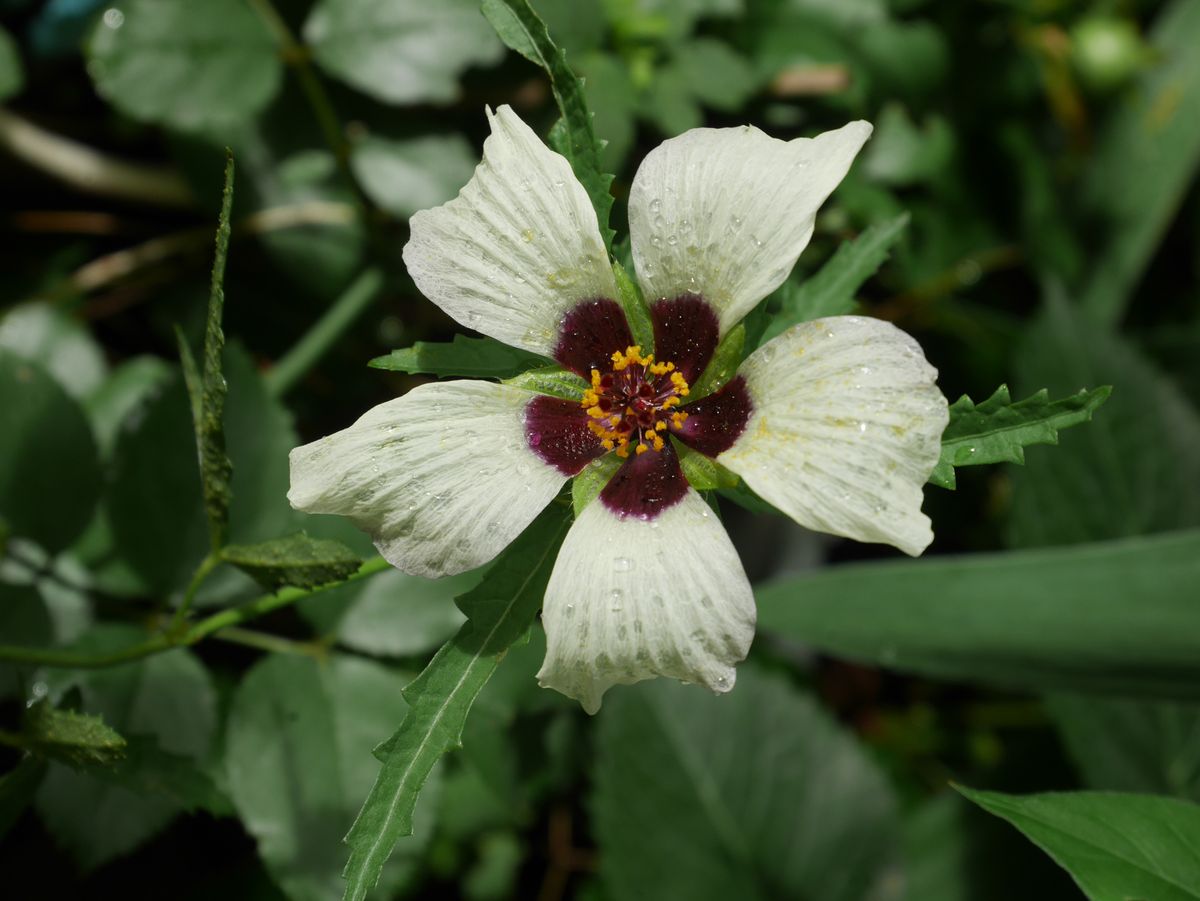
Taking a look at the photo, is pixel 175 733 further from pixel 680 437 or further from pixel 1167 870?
pixel 1167 870

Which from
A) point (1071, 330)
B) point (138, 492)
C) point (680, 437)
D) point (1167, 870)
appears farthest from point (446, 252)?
point (1071, 330)

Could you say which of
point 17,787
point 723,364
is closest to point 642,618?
point 723,364

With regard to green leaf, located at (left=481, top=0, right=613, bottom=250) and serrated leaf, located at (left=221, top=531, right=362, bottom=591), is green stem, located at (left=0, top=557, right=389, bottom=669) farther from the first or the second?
green leaf, located at (left=481, top=0, right=613, bottom=250)

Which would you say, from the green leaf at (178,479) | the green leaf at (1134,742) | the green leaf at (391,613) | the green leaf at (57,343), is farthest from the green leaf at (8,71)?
the green leaf at (1134,742)

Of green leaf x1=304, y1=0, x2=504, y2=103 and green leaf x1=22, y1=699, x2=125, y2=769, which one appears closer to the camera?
green leaf x1=22, y1=699, x2=125, y2=769

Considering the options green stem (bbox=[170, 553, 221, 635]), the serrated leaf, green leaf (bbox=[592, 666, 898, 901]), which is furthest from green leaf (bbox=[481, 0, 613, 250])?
green leaf (bbox=[592, 666, 898, 901])

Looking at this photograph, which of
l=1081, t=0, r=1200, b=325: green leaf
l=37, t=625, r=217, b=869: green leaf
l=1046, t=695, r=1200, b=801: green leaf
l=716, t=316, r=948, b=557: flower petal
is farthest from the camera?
l=1081, t=0, r=1200, b=325: green leaf

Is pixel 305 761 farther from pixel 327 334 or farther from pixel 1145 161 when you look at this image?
pixel 1145 161
